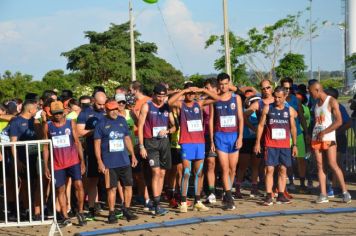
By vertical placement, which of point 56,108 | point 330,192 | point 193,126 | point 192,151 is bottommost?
point 330,192

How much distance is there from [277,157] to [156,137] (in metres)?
2.05

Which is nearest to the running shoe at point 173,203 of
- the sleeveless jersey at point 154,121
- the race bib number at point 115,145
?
the sleeveless jersey at point 154,121

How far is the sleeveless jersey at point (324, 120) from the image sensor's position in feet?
34.6

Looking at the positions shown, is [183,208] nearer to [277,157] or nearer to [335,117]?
[277,157]

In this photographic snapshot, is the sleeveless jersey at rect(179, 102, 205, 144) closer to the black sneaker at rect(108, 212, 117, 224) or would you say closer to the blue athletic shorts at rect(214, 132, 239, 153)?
the blue athletic shorts at rect(214, 132, 239, 153)

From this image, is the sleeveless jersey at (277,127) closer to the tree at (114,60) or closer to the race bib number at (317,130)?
the race bib number at (317,130)

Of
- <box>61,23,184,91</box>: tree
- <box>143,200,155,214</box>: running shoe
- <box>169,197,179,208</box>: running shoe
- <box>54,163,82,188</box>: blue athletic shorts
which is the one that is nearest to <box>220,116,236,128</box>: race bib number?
<box>169,197,179,208</box>: running shoe

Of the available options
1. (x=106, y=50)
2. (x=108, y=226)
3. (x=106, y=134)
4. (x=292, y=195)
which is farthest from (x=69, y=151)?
(x=106, y=50)

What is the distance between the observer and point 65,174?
30.8ft

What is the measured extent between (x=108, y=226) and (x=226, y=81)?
2.95 m

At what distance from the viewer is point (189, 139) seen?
10.2 meters

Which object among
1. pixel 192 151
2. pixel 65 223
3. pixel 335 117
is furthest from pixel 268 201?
pixel 65 223

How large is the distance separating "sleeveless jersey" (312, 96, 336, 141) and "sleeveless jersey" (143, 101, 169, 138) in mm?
2537

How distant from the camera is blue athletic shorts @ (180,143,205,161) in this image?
33.3 feet
